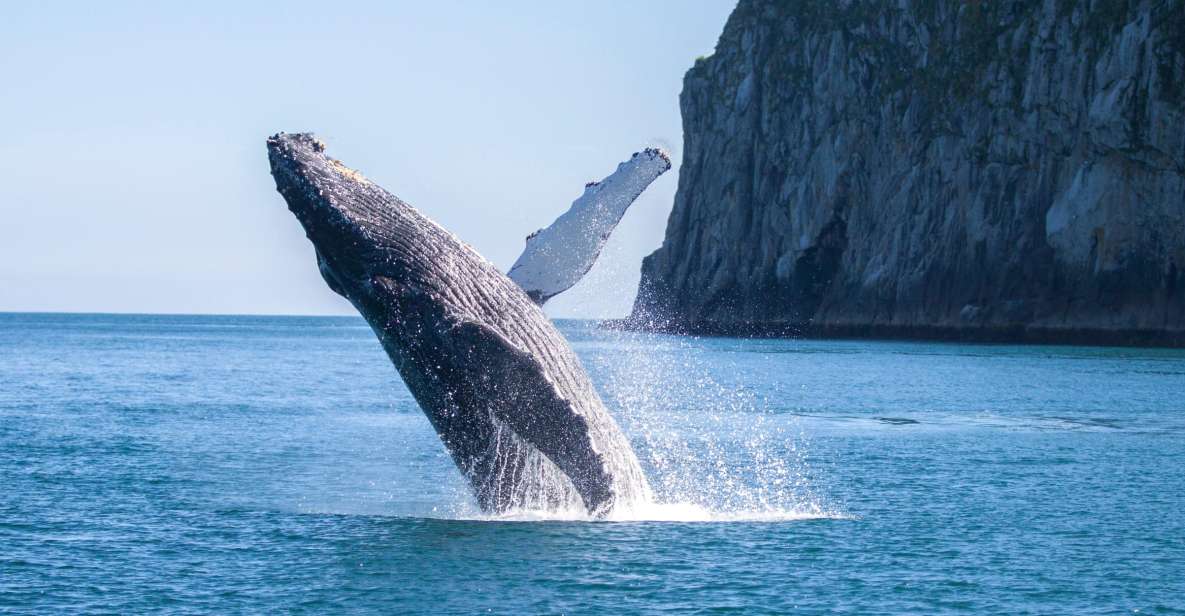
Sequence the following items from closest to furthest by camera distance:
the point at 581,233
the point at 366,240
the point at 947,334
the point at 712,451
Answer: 1. the point at 366,240
2. the point at 581,233
3. the point at 712,451
4. the point at 947,334

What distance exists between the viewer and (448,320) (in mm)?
10586

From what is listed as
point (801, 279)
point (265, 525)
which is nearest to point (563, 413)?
point (265, 525)

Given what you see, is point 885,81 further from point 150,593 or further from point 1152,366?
point 150,593

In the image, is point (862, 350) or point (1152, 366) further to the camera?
point (862, 350)

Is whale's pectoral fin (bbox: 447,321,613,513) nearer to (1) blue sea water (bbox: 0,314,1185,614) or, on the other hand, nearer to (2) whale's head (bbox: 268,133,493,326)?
(2) whale's head (bbox: 268,133,493,326)

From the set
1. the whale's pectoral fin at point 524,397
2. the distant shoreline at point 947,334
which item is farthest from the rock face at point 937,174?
the whale's pectoral fin at point 524,397

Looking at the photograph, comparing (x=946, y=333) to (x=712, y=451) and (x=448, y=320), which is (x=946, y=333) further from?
(x=448, y=320)

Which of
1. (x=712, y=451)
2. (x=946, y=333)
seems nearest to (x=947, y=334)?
(x=946, y=333)

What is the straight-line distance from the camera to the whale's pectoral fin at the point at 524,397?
10234 mm

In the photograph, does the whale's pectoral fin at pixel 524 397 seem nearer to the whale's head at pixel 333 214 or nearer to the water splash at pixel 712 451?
the whale's head at pixel 333 214

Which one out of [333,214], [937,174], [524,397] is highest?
[937,174]

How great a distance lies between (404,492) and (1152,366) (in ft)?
127

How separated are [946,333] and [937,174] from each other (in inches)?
356

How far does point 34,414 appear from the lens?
3134 centimetres
